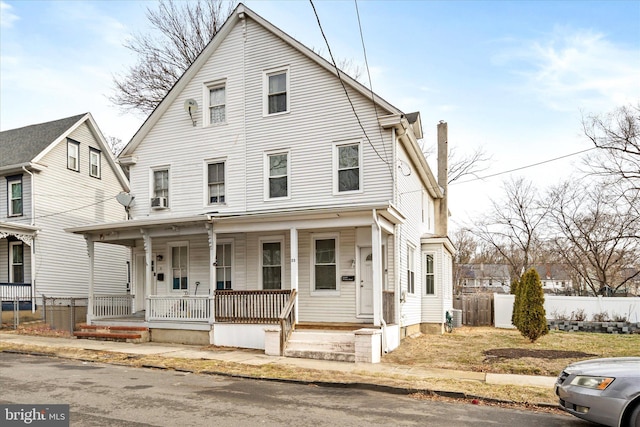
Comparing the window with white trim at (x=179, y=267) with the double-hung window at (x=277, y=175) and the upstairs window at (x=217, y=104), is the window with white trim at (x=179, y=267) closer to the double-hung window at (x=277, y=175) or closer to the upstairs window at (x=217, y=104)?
the double-hung window at (x=277, y=175)

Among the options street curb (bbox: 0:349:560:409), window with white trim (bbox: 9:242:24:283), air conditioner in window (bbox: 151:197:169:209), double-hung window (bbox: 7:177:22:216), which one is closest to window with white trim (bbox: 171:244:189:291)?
air conditioner in window (bbox: 151:197:169:209)

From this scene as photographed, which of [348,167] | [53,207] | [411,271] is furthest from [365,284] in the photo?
[53,207]

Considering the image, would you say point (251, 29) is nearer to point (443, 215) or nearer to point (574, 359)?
point (443, 215)

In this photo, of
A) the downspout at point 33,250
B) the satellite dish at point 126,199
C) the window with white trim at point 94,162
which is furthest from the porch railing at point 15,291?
the window with white trim at point 94,162

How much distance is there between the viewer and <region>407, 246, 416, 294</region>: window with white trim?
57.9 feet

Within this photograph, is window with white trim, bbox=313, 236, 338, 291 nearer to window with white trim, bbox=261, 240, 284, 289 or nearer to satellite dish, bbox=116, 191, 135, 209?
window with white trim, bbox=261, 240, 284, 289

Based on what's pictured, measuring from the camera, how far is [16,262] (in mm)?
22969

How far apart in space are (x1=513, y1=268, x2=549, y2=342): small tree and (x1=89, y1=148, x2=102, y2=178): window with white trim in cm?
2064

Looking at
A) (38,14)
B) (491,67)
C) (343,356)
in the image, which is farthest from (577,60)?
(38,14)

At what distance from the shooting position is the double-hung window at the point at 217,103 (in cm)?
1783

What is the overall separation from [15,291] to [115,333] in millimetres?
8109

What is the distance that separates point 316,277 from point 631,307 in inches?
548

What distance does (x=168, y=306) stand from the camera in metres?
15.9

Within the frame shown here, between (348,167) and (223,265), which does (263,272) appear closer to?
(223,265)
